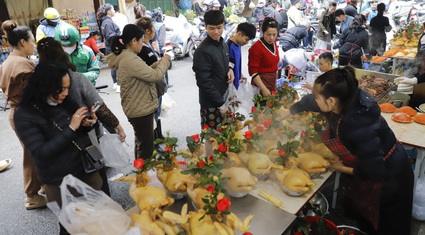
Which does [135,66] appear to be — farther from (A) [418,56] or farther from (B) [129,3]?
(B) [129,3]

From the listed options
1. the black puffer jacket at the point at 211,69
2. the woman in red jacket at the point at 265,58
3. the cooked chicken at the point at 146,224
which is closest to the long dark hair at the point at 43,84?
the cooked chicken at the point at 146,224

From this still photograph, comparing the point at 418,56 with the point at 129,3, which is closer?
Result: the point at 418,56

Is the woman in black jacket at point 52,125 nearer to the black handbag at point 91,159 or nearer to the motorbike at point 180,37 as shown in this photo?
the black handbag at point 91,159

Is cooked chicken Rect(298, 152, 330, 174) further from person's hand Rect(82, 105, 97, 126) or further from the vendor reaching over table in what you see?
person's hand Rect(82, 105, 97, 126)

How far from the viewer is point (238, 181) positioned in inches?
64.8

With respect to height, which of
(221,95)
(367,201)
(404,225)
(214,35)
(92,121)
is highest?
(214,35)

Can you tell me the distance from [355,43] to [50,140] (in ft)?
17.4

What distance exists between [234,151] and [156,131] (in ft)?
7.97

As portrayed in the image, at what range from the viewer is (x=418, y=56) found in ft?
14.3

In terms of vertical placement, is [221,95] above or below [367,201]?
above

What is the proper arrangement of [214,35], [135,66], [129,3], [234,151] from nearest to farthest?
1. [234,151]
2. [135,66]
3. [214,35]
4. [129,3]

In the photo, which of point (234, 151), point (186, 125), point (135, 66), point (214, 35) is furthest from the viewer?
point (186, 125)

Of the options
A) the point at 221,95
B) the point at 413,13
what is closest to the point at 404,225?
the point at 221,95

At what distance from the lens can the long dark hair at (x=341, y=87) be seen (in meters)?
1.72
